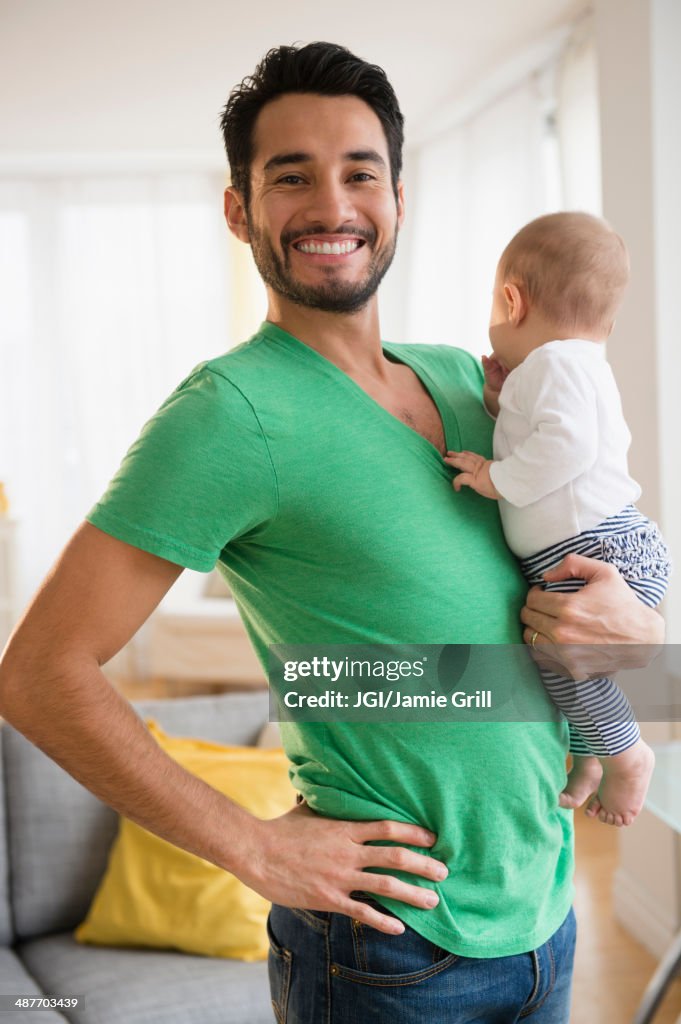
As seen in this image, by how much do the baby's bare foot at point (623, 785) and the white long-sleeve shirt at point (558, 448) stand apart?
27cm

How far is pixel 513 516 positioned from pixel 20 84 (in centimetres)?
424

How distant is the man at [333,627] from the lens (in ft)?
3.25

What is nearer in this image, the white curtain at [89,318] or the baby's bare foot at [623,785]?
the baby's bare foot at [623,785]

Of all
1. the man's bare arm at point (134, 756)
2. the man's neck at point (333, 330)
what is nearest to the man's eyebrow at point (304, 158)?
the man's neck at point (333, 330)

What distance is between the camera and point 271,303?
3.98 ft

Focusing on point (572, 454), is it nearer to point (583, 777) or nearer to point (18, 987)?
point (583, 777)

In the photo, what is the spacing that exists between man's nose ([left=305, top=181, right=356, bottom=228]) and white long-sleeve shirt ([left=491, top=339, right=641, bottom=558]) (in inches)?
10.4

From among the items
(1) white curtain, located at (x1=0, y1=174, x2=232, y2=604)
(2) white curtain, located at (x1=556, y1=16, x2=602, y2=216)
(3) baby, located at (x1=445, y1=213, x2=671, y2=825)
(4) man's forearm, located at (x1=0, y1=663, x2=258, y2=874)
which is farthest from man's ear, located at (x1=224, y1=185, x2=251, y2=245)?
(1) white curtain, located at (x1=0, y1=174, x2=232, y2=604)

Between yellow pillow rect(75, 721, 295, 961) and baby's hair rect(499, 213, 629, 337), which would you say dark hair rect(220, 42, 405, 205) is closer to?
baby's hair rect(499, 213, 629, 337)

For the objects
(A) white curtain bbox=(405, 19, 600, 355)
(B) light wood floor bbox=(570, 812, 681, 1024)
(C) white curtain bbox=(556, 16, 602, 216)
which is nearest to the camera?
(B) light wood floor bbox=(570, 812, 681, 1024)

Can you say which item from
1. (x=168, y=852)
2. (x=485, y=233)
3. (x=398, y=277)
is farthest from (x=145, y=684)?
(x=168, y=852)

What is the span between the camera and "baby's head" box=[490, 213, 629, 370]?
1.24 m

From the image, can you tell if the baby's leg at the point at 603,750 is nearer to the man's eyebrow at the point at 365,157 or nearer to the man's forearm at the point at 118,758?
the man's forearm at the point at 118,758

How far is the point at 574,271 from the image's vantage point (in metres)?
1.24
